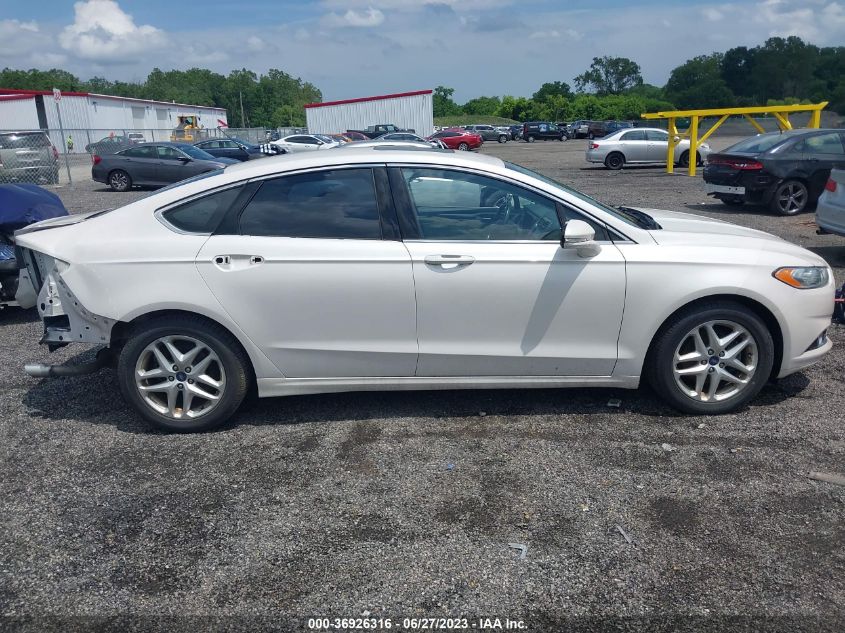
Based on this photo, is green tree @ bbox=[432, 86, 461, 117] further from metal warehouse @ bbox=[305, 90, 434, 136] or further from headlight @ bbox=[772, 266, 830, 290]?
headlight @ bbox=[772, 266, 830, 290]

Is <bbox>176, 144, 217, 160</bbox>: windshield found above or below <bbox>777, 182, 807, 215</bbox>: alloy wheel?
above

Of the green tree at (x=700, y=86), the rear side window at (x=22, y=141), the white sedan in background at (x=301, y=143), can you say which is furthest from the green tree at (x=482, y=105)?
the rear side window at (x=22, y=141)

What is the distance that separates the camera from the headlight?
446cm

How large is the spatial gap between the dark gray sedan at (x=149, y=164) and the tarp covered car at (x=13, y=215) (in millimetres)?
13979

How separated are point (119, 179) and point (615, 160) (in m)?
16.3

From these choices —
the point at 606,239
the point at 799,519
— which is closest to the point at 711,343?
the point at 606,239

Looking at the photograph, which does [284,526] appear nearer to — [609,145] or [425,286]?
[425,286]

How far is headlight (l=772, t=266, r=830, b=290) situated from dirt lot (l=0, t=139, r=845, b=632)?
2.62 feet

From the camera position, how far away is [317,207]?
4.41 m

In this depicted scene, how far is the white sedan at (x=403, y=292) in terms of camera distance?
4281 mm

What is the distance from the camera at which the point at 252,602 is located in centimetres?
295

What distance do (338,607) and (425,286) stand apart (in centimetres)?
193

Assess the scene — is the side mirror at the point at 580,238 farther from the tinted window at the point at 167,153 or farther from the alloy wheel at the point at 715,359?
the tinted window at the point at 167,153

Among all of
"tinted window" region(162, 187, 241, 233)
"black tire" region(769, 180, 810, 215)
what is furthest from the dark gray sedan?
"tinted window" region(162, 187, 241, 233)
